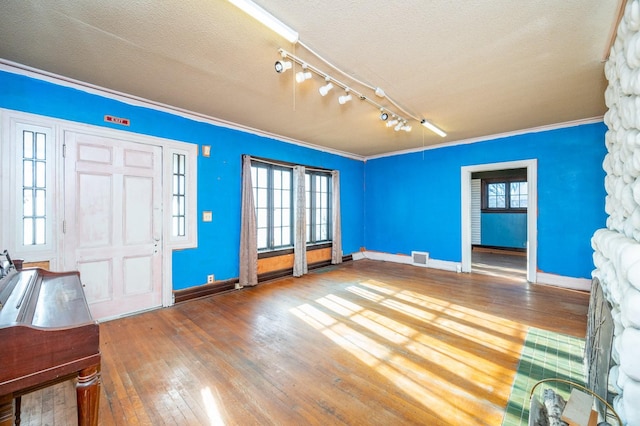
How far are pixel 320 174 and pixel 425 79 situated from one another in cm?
368

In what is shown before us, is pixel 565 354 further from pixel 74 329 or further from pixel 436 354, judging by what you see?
pixel 74 329

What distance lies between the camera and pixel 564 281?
4.59m

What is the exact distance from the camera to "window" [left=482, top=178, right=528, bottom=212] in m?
8.24

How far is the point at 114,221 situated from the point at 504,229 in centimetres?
1001

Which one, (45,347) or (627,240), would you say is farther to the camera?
(627,240)

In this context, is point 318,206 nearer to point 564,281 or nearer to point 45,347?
point 564,281

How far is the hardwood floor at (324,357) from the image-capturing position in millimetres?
1811

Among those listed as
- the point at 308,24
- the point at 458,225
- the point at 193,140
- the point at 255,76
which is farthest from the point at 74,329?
the point at 458,225

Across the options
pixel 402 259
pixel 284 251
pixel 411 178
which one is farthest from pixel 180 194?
pixel 402 259

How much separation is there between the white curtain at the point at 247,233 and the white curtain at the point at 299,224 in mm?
1035

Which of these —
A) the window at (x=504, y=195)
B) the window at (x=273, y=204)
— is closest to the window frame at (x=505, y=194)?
the window at (x=504, y=195)

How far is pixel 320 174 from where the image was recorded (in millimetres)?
6391

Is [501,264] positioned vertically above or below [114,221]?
below

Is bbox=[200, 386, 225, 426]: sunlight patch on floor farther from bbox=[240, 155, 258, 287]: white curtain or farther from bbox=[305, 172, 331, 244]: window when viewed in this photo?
bbox=[305, 172, 331, 244]: window
